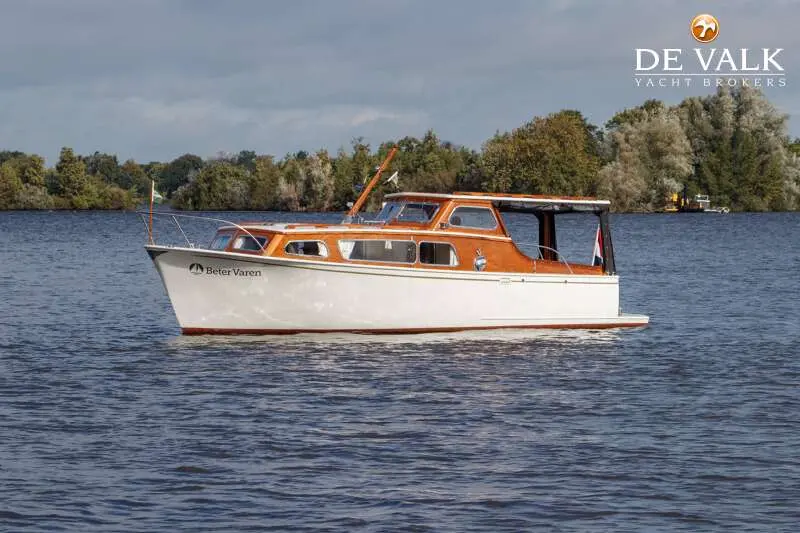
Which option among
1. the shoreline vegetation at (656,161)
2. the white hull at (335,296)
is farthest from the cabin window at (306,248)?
the shoreline vegetation at (656,161)

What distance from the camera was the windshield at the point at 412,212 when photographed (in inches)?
1331

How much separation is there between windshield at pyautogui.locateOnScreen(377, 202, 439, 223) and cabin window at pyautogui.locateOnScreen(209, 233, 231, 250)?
412cm

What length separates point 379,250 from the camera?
32.2 meters

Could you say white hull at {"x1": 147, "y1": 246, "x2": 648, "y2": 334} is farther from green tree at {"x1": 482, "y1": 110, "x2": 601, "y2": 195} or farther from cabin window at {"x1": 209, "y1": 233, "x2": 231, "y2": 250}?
green tree at {"x1": 482, "y1": 110, "x2": 601, "y2": 195}

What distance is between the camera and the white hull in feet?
103

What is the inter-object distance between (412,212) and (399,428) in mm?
12910

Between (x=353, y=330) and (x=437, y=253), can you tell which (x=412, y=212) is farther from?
(x=353, y=330)

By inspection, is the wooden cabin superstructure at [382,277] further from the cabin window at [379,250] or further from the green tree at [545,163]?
the green tree at [545,163]

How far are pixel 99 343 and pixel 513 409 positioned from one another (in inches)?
531

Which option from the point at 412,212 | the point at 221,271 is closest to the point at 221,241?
the point at 221,271

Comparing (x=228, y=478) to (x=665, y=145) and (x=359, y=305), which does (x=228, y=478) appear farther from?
(x=665, y=145)

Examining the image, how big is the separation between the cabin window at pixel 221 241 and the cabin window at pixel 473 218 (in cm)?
565

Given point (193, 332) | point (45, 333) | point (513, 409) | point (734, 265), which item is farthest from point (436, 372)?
point (734, 265)

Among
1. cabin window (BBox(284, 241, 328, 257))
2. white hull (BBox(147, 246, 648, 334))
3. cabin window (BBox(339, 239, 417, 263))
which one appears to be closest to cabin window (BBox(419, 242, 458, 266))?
cabin window (BBox(339, 239, 417, 263))
